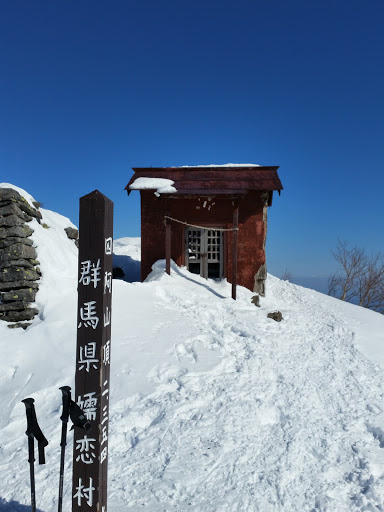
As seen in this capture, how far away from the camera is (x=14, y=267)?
659 centimetres

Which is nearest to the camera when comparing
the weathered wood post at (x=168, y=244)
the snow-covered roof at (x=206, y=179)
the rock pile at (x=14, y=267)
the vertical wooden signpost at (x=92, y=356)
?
the vertical wooden signpost at (x=92, y=356)

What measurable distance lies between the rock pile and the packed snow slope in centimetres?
26

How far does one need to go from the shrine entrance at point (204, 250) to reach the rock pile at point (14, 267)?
6.40 meters

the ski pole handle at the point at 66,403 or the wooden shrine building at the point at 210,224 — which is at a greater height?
the wooden shrine building at the point at 210,224

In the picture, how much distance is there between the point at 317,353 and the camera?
7340 millimetres

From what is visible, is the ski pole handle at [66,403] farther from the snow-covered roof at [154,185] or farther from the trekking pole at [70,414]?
the snow-covered roof at [154,185]

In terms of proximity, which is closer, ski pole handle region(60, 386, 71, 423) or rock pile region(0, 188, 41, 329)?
ski pole handle region(60, 386, 71, 423)

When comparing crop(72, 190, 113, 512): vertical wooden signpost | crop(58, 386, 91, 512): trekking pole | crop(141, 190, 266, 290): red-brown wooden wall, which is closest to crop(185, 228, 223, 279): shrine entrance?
crop(141, 190, 266, 290): red-brown wooden wall

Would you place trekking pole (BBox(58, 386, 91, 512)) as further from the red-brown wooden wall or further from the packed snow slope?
the red-brown wooden wall

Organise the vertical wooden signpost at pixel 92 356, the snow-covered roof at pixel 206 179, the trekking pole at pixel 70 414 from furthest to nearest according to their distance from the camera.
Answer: the snow-covered roof at pixel 206 179
the vertical wooden signpost at pixel 92 356
the trekking pole at pixel 70 414

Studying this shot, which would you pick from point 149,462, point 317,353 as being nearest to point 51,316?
point 149,462

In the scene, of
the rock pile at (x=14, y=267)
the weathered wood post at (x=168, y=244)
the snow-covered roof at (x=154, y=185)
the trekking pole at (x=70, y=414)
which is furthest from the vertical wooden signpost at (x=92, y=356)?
the snow-covered roof at (x=154, y=185)

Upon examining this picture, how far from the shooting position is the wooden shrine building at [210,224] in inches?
479

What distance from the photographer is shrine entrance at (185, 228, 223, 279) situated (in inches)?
486
